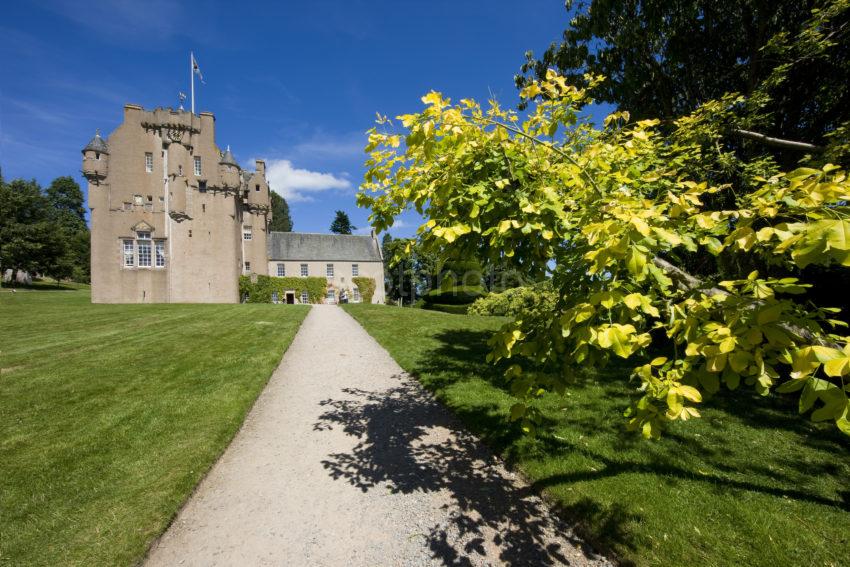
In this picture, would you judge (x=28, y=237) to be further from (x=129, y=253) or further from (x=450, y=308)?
(x=450, y=308)

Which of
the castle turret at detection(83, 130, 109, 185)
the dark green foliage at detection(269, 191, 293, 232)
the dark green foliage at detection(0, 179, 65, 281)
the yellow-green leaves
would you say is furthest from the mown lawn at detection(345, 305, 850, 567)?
the dark green foliage at detection(269, 191, 293, 232)

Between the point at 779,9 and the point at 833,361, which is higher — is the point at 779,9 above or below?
above

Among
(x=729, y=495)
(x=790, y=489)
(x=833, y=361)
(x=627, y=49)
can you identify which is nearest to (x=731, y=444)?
(x=790, y=489)

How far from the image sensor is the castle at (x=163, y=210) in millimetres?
32125

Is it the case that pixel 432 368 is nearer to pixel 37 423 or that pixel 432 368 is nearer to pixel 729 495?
pixel 729 495

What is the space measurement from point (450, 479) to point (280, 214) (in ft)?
286

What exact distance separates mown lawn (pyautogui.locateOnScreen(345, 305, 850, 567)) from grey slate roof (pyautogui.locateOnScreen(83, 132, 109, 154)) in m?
40.2

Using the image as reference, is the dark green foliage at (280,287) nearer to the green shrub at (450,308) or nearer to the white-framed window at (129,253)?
the white-framed window at (129,253)

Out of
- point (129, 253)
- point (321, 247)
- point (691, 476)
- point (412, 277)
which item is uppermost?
point (321, 247)

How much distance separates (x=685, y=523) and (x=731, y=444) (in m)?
2.88

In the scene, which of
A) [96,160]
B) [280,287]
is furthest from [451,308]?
[96,160]

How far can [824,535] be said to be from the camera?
3.73 metres

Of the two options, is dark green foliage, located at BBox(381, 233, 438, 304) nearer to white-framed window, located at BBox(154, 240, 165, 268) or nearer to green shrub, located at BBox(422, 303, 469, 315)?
green shrub, located at BBox(422, 303, 469, 315)

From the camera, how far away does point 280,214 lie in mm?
83188
